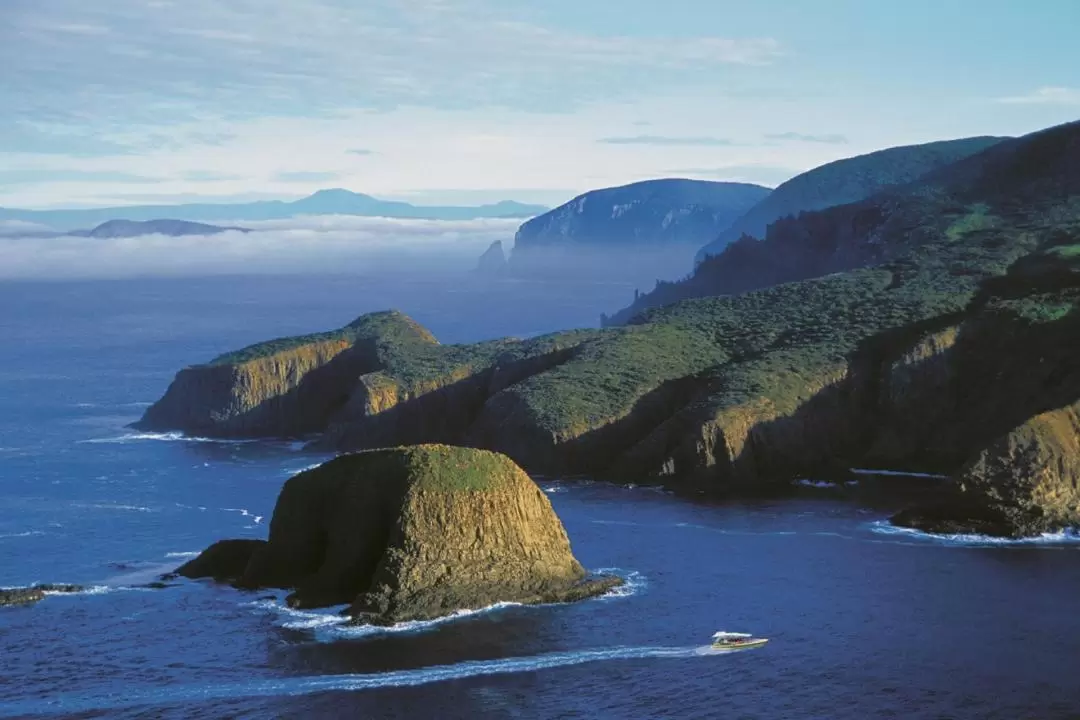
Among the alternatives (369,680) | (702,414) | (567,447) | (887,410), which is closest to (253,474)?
(567,447)

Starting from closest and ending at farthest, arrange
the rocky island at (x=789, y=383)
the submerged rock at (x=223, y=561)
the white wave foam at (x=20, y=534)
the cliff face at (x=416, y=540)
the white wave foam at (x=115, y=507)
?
the cliff face at (x=416, y=540) → the submerged rock at (x=223, y=561) → the white wave foam at (x=20, y=534) → the white wave foam at (x=115, y=507) → the rocky island at (x=789, y=383)

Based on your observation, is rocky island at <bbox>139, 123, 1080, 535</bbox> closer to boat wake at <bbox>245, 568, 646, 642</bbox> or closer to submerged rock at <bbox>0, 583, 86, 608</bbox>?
boat wake at <bbox>245, 568, 646, 642</bbox>

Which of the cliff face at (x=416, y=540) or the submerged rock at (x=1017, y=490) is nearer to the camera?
the cliff face at (x=416, y=540)

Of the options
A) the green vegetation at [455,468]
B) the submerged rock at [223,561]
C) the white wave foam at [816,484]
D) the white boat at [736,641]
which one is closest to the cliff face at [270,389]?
the white wave foam at [816,484]

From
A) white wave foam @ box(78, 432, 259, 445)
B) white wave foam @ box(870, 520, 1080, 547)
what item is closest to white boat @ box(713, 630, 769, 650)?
white wave foam @ box(870, 520, 1080, 547)

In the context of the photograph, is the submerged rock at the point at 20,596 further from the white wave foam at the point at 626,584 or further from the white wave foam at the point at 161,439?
the white wave foam at the point at 161,439

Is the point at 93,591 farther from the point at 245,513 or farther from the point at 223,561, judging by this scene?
the point at 245,513
